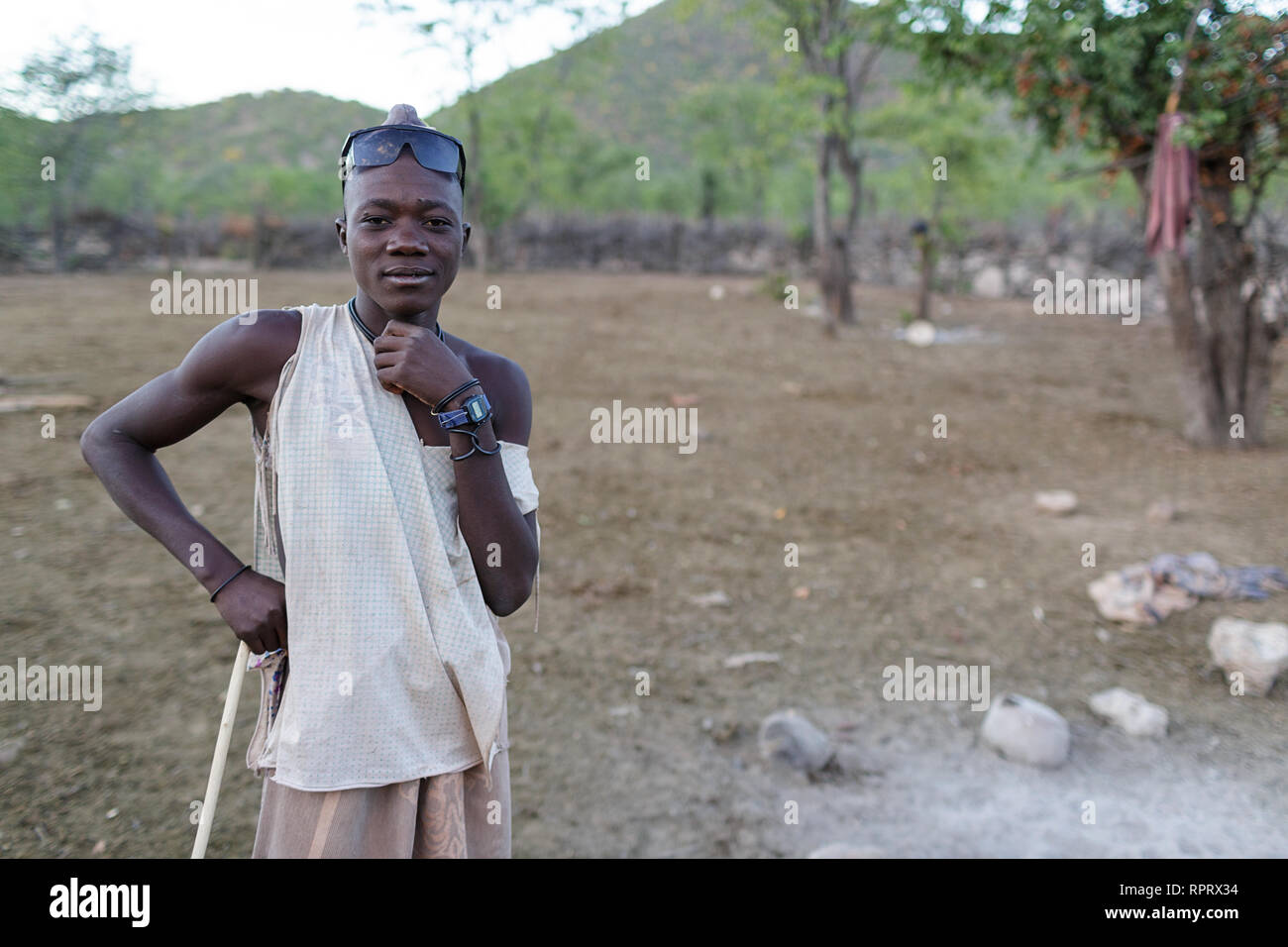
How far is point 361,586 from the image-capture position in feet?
4.64

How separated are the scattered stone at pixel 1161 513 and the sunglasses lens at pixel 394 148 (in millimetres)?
5602

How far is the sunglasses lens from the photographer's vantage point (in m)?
1.45

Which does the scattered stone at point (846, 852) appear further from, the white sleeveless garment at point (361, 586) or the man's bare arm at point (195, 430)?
the man's bare arm at point (195, 430)

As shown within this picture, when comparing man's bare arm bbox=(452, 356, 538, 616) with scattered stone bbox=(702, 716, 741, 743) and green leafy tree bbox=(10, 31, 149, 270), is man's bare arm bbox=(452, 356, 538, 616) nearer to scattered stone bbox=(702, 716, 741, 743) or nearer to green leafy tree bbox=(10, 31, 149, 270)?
scattered stone bbox=(702, 716, 741, 743)

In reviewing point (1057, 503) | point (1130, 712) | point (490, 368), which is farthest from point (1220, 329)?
point (490, 368)

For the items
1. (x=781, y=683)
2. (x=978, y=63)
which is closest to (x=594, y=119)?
(x=978, y=63)

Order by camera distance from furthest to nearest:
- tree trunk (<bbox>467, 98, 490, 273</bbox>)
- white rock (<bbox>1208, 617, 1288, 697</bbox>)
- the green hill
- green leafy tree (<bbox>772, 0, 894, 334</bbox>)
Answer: tree trunk (<bbox>467, 98, 490, 273</bbox>) → the green hill → green leafy tree (<bbox>772, 0, 894, 334</bbox>) → white rock (<bbox>1208, 617, 1288, 697</bbox>)

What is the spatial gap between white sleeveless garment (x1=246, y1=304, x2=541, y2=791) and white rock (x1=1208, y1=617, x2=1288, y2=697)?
3.74 m

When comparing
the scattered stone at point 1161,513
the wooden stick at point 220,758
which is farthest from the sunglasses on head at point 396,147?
the scattered stone at point 1161,513

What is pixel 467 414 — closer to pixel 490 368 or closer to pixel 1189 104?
pixel 490 368

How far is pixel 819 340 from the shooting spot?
1266cm

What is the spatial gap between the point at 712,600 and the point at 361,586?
3321mm

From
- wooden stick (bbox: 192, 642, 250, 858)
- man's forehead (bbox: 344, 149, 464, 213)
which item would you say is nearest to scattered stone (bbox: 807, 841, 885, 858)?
wooden stick (bbox: 192, 642, 250, 858)

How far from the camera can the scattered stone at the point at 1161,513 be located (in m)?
5.64
